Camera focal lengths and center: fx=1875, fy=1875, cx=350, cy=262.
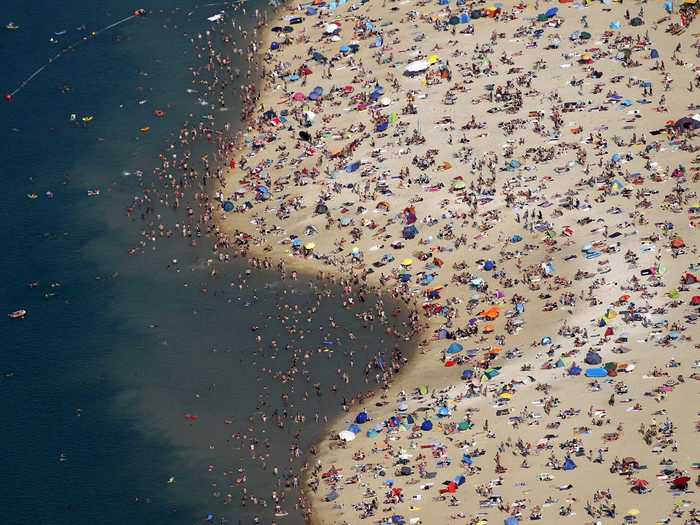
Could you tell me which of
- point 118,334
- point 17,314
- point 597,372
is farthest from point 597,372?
point 17,314

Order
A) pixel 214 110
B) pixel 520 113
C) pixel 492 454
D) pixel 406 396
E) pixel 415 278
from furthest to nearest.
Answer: pixel 214 110
pixel 520 113
pixel 415 278
pixel 406 396
pixel 492 454

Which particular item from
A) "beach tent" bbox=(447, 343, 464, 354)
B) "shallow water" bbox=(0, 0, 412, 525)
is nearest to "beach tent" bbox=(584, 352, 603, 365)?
"beach tent" bbox=(447, 343, 464, 354)

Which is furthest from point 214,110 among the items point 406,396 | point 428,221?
point 406,396

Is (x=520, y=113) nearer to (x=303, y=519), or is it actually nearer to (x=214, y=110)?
(x=214, y=110)

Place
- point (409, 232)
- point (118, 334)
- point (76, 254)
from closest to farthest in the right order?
point (118, 334)
point (409, 232)
point (76, 254)

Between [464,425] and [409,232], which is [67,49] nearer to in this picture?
[409,232]

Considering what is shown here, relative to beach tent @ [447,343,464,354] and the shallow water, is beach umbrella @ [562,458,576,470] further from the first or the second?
the shallow water
